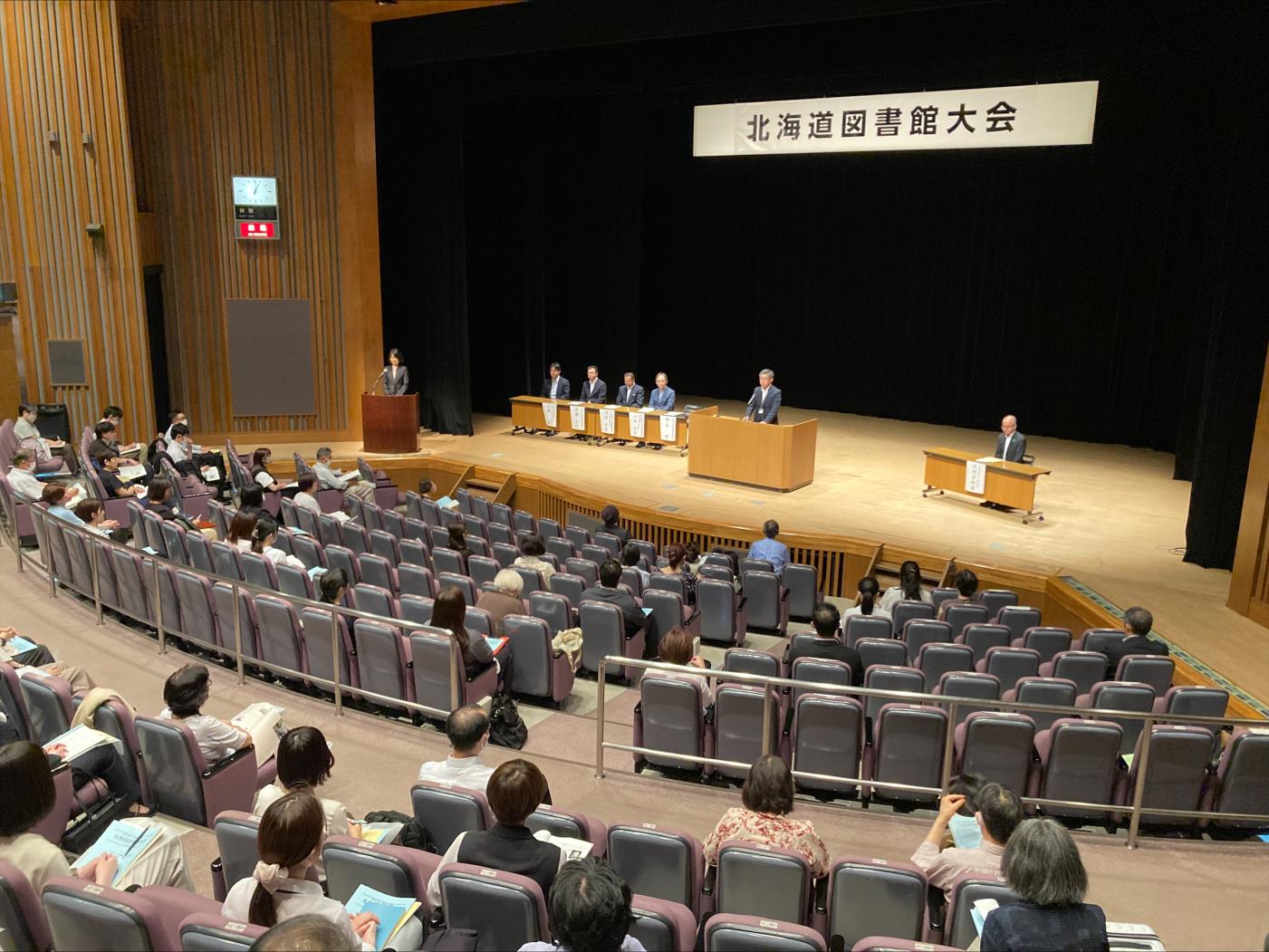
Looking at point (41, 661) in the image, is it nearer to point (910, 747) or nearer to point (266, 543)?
point (266, 543)

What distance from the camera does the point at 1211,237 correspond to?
13.8 metres

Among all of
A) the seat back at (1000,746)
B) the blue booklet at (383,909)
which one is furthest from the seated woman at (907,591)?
the blue booklet at (383,909)

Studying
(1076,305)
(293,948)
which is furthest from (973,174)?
(293,948)

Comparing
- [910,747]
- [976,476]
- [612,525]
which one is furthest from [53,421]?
[910,747]

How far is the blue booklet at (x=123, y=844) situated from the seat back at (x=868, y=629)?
513 centimetres

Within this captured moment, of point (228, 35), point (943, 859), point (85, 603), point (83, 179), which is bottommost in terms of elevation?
point (85, 603)

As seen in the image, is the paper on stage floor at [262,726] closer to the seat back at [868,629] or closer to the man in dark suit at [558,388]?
the seat back at [868,629]

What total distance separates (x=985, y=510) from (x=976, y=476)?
1.51ft

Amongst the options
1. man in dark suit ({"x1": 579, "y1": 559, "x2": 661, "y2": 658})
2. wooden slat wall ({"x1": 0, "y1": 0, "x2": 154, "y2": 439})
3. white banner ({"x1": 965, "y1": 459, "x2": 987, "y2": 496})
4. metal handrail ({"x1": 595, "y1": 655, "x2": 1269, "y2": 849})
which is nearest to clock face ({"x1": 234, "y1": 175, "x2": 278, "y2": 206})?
wooden slat wall ({"x1": 0, "y1": 0, "x2": 154, "y2": 439})

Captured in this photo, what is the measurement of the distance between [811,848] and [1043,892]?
1093mm

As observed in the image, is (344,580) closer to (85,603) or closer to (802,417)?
(85,603)

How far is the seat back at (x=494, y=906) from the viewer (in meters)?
3.33

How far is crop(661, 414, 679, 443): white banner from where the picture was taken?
1573cm

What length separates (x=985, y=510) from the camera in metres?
12.7
